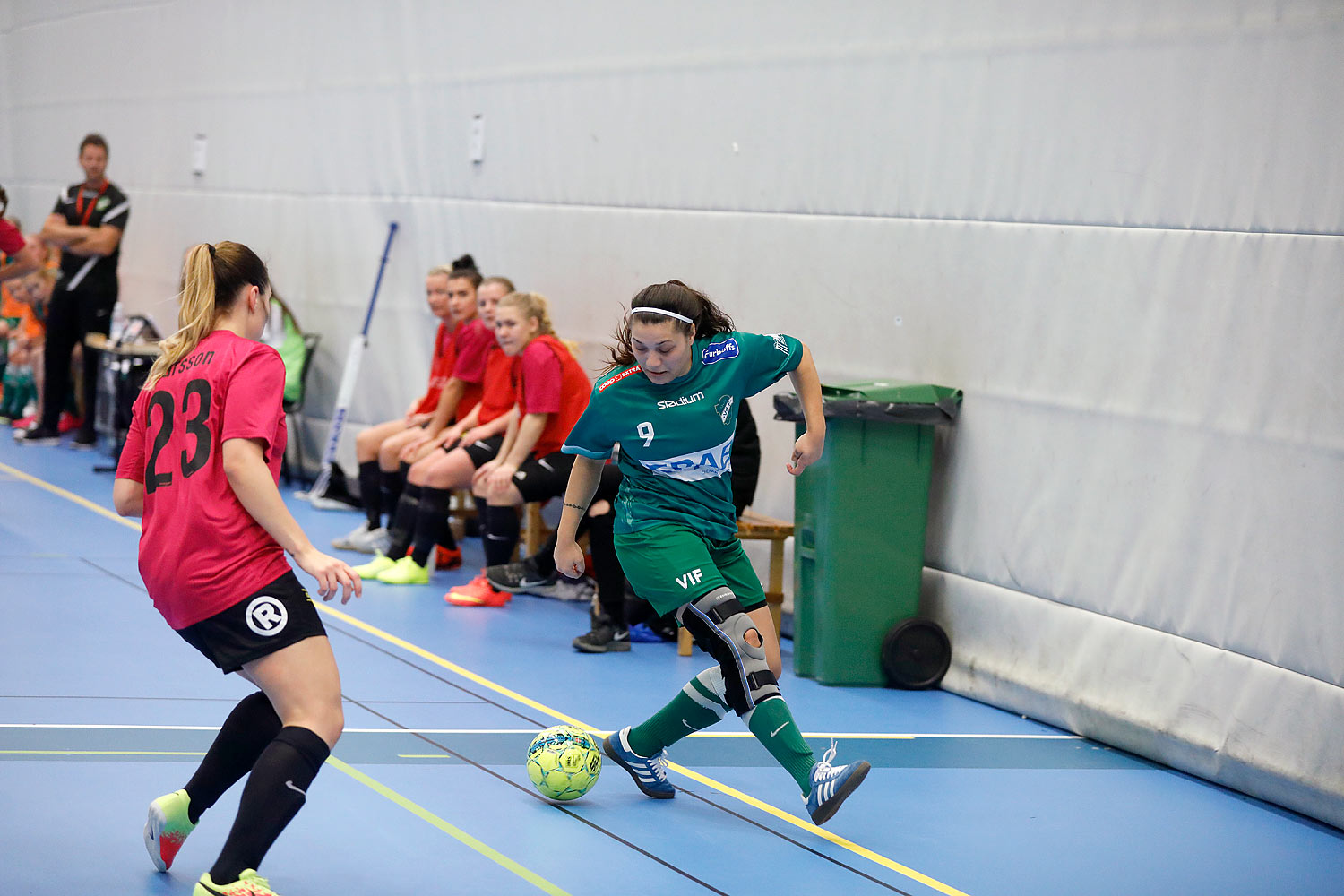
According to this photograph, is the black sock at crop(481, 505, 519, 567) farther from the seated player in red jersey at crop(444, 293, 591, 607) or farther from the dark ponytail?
the dark ponytail

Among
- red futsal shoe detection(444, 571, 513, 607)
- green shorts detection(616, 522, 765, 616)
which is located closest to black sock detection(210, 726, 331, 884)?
green shorts detection(616, 522, 765, 616)

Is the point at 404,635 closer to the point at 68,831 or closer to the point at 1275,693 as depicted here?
the point at 68,831

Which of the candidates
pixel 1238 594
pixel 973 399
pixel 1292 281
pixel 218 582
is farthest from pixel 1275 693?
pixel 218 582

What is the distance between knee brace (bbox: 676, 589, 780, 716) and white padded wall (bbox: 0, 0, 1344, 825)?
190 cm

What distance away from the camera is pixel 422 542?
7906 millimetres

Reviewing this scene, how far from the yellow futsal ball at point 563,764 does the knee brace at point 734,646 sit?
1.68 ft

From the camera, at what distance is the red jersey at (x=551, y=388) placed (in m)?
7.36

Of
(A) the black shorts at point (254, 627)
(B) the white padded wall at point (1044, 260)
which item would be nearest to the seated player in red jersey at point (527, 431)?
(B) the white padded wall at point (1044, 260)

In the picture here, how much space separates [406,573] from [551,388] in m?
1.41

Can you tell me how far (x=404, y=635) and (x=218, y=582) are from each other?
3513mm

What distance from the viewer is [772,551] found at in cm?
683

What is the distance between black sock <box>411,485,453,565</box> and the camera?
25.7 feet

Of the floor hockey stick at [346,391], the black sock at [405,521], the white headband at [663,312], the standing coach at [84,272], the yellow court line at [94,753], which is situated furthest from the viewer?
the standing coach at [84,272]

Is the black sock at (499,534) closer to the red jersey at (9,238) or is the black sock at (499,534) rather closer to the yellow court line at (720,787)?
the yellow court line at (720,787)
